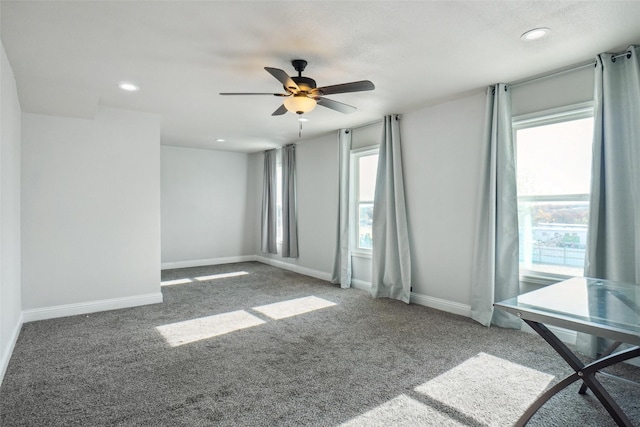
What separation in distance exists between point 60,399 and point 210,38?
2.66 metres

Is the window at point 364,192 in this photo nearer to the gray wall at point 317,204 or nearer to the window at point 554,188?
the gray wall at point 317,204

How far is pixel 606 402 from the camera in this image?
5.80ft

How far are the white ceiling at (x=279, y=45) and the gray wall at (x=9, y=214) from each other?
27 cm

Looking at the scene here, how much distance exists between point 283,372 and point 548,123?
133 inches

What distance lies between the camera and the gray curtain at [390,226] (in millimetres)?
4555

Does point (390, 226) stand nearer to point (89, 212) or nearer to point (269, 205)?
point (269, 205)

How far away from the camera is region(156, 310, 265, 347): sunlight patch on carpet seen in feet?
10.8

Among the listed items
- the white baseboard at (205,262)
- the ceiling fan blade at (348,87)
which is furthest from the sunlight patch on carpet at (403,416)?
the white baseboard at (205,262)

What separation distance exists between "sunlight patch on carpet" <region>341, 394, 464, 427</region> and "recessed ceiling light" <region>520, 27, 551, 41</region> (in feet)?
8.66

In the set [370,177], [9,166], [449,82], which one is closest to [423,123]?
[449,82]

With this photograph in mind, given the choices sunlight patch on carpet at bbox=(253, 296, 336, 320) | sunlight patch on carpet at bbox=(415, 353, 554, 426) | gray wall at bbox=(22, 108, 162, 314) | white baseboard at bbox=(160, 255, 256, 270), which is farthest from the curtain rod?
white baseboard at bbox=(160, 255, 256, 270)

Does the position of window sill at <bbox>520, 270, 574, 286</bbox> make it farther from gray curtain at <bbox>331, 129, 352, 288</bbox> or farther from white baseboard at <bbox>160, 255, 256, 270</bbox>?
white baseboard at <bbox>160, 255, 256, 270</bbox>

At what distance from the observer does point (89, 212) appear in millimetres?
4141

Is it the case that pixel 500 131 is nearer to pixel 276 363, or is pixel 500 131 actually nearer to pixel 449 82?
pixel 449 82
